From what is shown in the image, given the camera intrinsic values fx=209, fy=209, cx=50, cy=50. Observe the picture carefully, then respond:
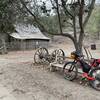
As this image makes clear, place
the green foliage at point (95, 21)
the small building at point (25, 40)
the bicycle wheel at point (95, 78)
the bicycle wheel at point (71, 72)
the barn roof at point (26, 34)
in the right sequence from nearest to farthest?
the bicycle wheel at point (95, 78), the bicycle wheel at point (71, 72), the small building at point (25, 40), the barn roof at point (26, 34), the green foliage at point (95, 21)

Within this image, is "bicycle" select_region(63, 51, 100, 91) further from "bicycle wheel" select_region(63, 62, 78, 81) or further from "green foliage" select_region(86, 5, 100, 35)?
"green foliage" select_region(86, 5, 100, 35)

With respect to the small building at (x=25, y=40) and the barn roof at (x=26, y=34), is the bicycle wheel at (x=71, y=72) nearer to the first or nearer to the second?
the small building at (x=25, y=40)

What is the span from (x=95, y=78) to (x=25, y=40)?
24.9 m

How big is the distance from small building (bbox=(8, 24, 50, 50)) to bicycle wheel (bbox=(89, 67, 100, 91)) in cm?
2273

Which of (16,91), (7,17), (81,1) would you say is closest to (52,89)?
(16,91)

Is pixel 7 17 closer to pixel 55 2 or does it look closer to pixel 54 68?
pixel 55 2

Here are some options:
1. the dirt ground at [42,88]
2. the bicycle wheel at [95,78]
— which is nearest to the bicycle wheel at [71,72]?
the dirt ground at [42,88]

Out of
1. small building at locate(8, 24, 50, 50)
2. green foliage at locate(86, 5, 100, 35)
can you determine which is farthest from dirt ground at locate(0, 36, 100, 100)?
green foliage at locate(86, 5, 100, 35)

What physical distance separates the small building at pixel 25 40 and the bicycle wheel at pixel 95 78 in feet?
74.6

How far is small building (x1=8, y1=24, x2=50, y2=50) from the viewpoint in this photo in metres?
29.9

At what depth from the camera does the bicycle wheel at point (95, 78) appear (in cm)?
633

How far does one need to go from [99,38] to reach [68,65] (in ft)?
111

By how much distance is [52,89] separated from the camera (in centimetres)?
633

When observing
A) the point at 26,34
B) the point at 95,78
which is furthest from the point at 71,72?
the point at 26,34
